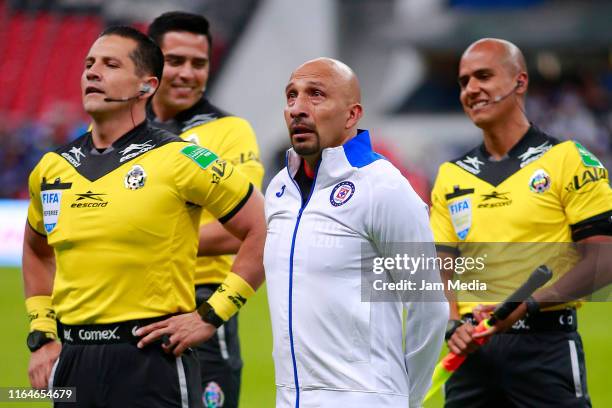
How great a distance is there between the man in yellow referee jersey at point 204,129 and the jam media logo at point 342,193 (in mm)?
1806

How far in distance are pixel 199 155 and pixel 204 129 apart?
1.58 meters

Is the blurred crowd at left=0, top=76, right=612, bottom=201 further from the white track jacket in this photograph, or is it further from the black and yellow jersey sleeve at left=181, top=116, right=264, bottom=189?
the white track jacket

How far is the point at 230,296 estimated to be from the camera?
486 centimetres

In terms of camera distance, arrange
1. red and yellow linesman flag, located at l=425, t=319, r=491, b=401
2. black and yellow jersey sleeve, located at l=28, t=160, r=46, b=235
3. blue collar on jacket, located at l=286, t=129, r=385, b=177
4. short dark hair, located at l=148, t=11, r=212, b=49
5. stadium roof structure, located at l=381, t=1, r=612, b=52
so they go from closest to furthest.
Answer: blue collar on jacket, located at l=286, t=129, r=385, b=177, black and yellow jersey sleeve, located at l=28, t=160, r=46, b=235, red and yellow linesman flag, located at l=425, t=319, r=491, b=401, short dark hair, located at l=148, t=11, r=212, b=49, stadium roof structure, located at l=381, t=1, r=612, b=52

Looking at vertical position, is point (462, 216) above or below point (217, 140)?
below

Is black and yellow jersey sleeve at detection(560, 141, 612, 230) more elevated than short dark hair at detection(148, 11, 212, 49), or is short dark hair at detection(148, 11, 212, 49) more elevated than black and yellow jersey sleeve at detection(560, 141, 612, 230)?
short dark hair at detection(148, 11, 212, 49)

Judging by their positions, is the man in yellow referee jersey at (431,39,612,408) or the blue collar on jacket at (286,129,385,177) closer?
the blue collar on jacket at (286,129,385,177)

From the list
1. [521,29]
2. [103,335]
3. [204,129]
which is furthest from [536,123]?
[103,335]

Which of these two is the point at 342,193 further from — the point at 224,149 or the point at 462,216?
the point at 224,149

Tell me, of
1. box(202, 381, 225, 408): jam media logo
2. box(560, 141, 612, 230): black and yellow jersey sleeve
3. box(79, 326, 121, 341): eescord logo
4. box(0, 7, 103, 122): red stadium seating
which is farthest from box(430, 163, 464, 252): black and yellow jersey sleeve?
box(0, 7, 103, 122): red stadium seating

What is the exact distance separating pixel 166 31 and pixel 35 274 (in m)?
2.01

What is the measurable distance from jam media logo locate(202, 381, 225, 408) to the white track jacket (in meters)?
1.89

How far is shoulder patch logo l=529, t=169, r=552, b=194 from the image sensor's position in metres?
5.54

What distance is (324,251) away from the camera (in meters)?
4.30
